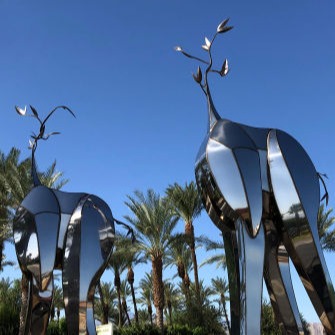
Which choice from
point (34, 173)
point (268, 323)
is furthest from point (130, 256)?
point (34, 173)

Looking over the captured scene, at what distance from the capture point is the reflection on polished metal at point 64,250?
5824 mm

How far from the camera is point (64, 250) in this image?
239 inches

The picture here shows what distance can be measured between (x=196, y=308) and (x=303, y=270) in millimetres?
26659

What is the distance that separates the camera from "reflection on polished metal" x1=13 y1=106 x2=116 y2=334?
5.82 m

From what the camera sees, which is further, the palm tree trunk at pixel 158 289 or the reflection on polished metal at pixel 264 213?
the palm tree trunk at pixel 158 289

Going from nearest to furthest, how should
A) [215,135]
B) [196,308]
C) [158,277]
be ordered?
1. [215,135]
2. [158,277]
3. [196,308]

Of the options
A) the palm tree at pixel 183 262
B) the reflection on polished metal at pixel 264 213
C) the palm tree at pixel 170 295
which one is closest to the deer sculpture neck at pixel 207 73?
the reflection on polished metal at pixel 264 213

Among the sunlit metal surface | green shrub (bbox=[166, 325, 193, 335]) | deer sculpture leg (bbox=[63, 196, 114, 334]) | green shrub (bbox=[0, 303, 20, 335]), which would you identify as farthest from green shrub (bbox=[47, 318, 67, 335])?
the sunlit metal surface

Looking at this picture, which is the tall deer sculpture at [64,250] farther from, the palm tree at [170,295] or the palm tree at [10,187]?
the palm tree at [170,295]

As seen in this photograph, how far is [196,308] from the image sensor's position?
1217 inches

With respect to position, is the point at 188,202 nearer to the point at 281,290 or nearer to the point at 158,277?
the point at 158,277

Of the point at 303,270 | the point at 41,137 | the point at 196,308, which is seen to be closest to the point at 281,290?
the point at 303,270

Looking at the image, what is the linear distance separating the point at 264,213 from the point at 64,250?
261cm

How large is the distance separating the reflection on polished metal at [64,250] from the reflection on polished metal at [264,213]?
159 centimetres
